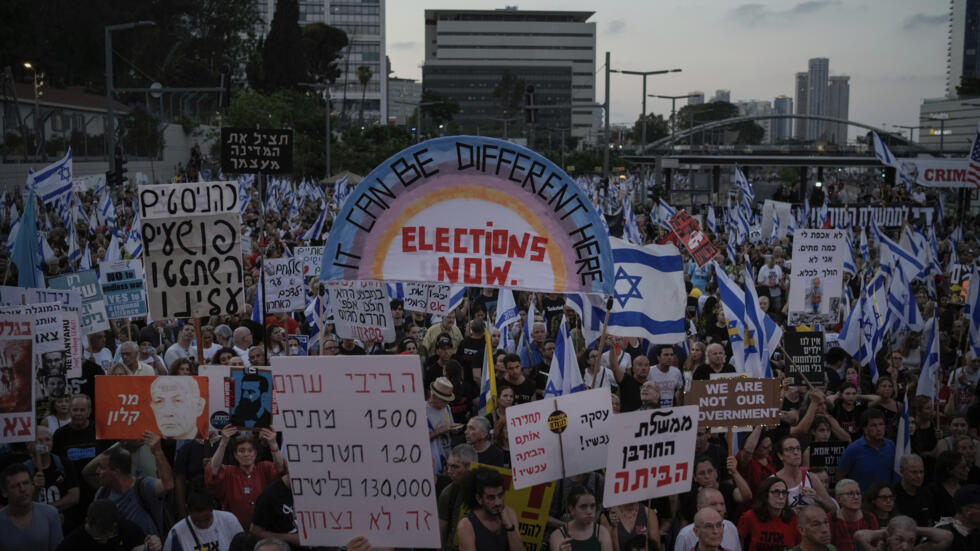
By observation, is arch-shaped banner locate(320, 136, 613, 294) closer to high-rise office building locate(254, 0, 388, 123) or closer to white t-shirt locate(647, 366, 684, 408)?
white t-shirt locate(647, 366, 684, 408)

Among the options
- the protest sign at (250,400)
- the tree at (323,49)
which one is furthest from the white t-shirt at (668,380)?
the tree at (323,49)

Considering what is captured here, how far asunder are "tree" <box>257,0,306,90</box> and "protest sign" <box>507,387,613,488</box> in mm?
81690

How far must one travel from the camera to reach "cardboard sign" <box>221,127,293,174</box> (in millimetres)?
11828

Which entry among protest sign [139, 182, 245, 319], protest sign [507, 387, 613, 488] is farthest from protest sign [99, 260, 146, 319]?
protest sign [507, 387, 613, 488]

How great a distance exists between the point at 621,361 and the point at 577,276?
4.91m

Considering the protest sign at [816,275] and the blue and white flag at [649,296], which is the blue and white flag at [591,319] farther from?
the protest sign at [816,275]

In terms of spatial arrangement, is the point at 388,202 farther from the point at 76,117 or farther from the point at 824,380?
the point at 76,117

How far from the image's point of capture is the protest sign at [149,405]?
6922mm

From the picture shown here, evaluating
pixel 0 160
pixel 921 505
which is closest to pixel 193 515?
pixel 921 505

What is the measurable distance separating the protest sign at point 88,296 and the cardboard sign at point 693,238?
792cm

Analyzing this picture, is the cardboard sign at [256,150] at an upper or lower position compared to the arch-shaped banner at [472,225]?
upper

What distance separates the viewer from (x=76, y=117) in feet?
178

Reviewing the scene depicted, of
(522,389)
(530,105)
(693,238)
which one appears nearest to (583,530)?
(522,389)

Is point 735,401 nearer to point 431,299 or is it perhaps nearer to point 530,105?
point 431,299
